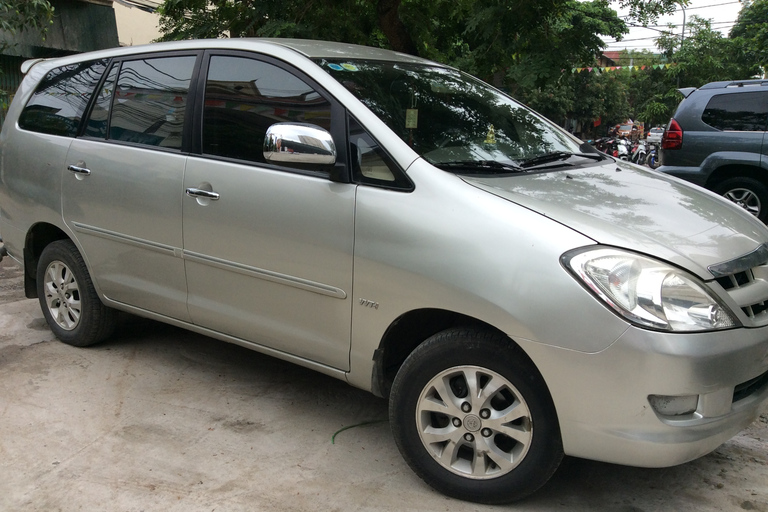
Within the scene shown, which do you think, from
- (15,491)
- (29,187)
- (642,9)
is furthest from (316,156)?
(642,9)

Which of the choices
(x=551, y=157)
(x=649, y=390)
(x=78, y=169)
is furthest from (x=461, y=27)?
(x=649, y=390)

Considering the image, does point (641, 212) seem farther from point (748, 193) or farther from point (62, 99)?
point (748, 193)

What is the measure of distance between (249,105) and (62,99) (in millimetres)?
1716

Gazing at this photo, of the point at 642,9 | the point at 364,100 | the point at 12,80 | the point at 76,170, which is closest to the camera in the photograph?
the point at 364,100

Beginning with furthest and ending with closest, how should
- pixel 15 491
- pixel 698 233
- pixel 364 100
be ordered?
pixel 364 100
pixel 15 491
pixel 698 233

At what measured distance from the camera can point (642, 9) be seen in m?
6.96

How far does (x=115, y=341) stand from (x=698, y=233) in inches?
147

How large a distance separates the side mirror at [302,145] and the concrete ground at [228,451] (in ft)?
4.50

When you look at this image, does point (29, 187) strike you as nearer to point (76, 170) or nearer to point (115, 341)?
point (76, 170)

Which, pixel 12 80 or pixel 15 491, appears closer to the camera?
pixel 15 491

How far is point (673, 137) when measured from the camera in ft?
27.9

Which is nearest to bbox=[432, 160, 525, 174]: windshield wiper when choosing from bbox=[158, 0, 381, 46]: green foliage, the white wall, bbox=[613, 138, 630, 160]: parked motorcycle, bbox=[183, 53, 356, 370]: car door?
bbox=[183, 53, 356, 370]: car door

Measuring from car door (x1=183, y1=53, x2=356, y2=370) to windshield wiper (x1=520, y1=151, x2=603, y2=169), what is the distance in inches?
35.2

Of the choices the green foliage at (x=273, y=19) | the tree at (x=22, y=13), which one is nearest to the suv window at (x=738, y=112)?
the green foliage at (x=273, y=19)
